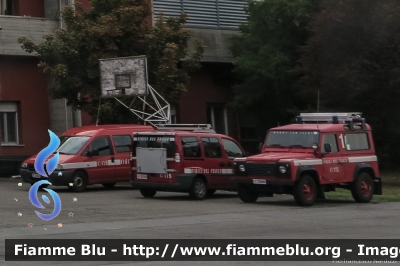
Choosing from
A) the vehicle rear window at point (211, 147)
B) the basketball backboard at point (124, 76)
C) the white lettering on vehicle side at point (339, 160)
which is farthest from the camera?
the basketball backboard at point (124, 76)

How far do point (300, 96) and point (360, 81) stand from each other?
634 centimetres

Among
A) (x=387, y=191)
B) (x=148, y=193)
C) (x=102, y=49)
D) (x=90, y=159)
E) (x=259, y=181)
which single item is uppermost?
(x=102, y=49)

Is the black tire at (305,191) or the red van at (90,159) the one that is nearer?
the black tire at (305,191)

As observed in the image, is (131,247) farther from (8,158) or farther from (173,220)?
(8,158)

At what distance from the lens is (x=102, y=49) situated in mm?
29875

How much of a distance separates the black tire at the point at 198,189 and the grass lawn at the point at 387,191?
4285mm

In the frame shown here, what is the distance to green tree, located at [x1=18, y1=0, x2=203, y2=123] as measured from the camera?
2962cm

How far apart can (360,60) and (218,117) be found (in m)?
13.3

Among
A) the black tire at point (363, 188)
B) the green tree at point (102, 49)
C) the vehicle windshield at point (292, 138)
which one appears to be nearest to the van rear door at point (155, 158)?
the vehicle windshield at point (292, 138)

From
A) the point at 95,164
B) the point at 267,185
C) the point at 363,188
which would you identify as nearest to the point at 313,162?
the point at 267,185

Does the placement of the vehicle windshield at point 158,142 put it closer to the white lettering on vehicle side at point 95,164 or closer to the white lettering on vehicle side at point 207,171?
the white lettering on vehicle side at point 207,171

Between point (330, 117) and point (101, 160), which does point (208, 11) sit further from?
point (330, 117)

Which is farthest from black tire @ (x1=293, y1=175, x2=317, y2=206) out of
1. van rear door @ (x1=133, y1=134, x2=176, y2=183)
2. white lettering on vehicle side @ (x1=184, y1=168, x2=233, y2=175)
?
van rear door @ (x1=133, y1=134, x2=176, y2=183)

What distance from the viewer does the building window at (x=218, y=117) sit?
135ft
